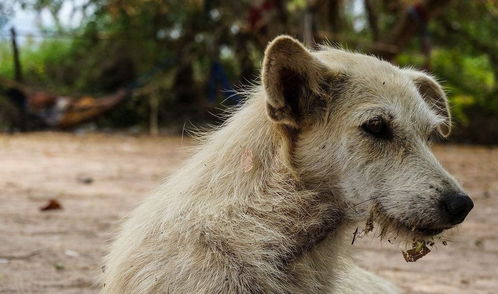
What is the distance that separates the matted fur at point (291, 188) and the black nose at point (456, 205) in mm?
58

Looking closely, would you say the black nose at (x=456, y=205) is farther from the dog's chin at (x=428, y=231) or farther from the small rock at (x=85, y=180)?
the small rock at (x=85, y=180)

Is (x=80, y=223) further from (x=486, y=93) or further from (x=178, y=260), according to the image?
(x=486, y=93)

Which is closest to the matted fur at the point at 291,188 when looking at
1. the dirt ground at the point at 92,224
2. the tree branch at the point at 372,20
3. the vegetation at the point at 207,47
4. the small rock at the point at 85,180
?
the dirt ground at the point at 92,224

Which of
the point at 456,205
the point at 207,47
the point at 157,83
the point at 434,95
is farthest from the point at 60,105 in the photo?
the point at 456,205

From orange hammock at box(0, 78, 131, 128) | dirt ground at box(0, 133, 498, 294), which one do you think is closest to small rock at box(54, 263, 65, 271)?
dirt ground at box(0, 133, 498, 294)

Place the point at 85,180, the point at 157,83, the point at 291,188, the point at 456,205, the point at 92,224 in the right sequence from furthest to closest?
the point at 157,83 < the point at 85,180 < the point at 92,224 < the point at 291,188 < the point at 456,205

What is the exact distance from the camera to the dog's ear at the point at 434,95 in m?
4.31

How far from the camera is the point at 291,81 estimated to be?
12.0 ft

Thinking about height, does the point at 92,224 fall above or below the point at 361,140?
below

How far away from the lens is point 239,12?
57.5ft

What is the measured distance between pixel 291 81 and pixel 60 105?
13.6 meters

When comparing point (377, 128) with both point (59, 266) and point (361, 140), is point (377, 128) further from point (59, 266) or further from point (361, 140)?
point (59, 266)

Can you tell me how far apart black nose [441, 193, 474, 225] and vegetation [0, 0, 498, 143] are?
1256 cm

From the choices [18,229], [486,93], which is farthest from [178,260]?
[486,93]
